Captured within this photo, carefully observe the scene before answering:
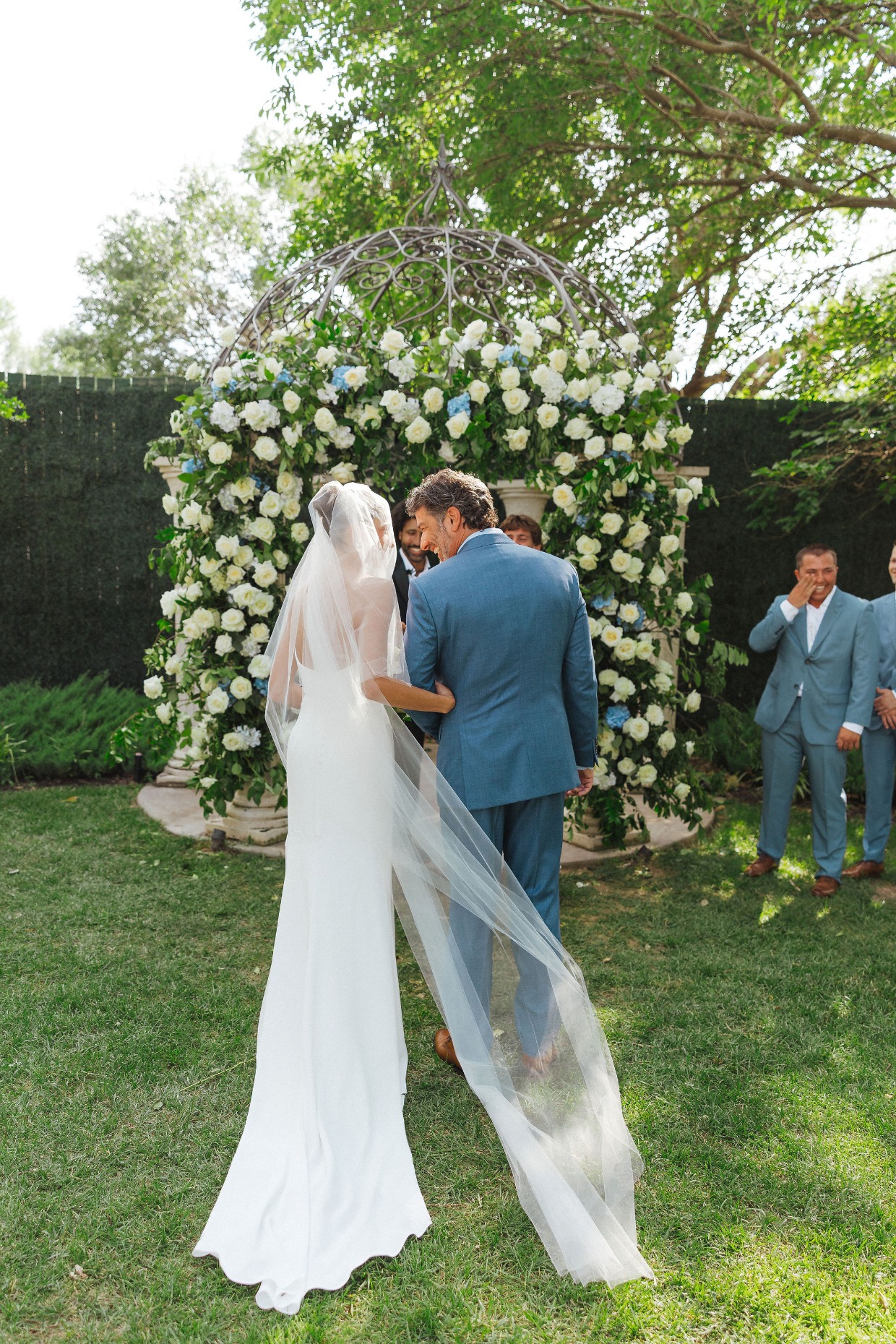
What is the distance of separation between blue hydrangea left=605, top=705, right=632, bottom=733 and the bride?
215 centimetres

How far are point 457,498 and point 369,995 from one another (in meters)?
1.58

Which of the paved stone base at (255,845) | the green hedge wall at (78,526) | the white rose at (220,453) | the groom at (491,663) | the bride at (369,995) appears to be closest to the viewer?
the bride at (369,995)

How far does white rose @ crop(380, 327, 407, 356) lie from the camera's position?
15.3ft

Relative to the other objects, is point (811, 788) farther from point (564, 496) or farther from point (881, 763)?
point (564, 496)

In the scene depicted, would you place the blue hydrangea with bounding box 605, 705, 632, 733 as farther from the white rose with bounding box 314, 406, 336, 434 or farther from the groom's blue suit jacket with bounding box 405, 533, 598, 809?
the white rose with bounding box 314, 406, 336, 434

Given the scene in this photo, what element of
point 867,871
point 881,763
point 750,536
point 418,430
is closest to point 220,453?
point 418,430

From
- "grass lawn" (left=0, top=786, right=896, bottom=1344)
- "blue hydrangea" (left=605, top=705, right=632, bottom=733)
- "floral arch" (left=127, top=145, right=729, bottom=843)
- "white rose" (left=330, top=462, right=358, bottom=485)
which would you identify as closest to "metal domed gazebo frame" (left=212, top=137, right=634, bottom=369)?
"floral arch" (left=127, top=145, right=729, bottom=843)

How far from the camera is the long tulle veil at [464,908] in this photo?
8.24 ft

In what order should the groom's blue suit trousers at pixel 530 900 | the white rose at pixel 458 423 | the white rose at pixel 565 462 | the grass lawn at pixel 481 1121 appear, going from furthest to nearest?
the white rose at pixel 565 462, the white rose at pixel 458 423, the groom's blue suit trousers at pixel 530 900, the grass lawn at pixel 481 1121

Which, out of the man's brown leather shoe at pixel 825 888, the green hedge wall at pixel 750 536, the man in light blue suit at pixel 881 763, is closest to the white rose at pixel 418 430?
the man in light blue suit at pixel 881 763

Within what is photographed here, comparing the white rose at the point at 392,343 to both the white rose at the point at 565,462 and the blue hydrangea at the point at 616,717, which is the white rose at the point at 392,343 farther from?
the blue hydrangea at the point at 616,717

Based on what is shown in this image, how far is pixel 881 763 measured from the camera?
17.6ft

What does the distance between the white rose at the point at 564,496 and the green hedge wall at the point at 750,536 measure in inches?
145

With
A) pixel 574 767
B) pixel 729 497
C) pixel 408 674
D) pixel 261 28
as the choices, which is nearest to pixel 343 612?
pixel 408 674
